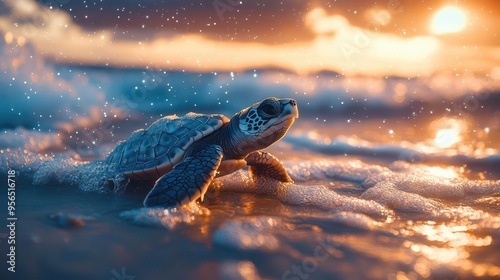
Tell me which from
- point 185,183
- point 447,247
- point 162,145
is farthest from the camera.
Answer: point 162,145

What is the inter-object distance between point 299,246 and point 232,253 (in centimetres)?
47

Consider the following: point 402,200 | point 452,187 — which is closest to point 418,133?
point 452,187

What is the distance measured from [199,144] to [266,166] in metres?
0.94

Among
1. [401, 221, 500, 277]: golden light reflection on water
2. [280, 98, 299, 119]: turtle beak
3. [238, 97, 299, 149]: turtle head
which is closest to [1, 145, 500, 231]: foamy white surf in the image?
[401, 221, 500, 277]: golden light reflection on water

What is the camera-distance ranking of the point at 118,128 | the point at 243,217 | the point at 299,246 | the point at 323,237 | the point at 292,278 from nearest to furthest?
the point at 292,278 → the point at 299,246 → the point at 323,237 → the point at 243,217 → the point at 118,128

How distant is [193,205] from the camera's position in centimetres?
325

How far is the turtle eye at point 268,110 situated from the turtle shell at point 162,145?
1.90 feet

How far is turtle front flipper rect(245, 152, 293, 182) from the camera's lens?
4488mm

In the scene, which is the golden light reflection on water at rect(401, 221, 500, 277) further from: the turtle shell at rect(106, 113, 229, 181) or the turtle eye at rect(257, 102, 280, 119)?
the turtle shell at rect(106, 113, 229, 181)

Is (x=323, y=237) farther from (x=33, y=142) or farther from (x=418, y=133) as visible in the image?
(x=418, y=133)

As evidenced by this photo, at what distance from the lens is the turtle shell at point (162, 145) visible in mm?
3814

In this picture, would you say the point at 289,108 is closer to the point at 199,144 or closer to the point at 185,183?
the point at 199,144

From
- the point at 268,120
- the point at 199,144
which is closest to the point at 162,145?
the point at 199,144

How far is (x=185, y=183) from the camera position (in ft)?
10.4
